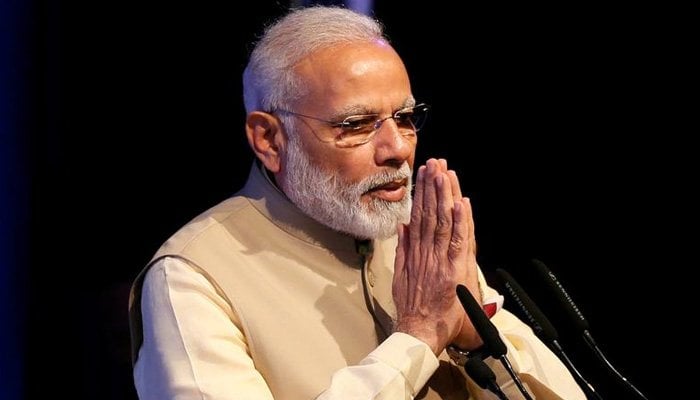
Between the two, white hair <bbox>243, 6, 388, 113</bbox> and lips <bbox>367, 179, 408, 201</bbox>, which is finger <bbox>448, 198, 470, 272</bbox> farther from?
white hair <bbox>243, 6, 388, 113</bbox>

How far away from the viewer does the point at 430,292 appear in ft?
6.04

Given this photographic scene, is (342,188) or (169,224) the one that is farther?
(169,224)

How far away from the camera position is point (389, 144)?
1987 millimetres

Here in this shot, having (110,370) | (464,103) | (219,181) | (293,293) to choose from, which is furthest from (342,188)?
(464,103)

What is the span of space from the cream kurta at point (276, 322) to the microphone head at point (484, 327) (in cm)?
19

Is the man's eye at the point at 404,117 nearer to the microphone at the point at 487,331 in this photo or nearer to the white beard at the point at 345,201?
the white beard at the point at 345,201

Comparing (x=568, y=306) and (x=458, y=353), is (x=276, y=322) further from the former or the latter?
(x=568, y=306)

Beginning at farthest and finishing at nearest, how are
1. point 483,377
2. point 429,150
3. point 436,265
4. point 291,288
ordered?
point 429,150
point 291,288
point 436,265
point 483,377

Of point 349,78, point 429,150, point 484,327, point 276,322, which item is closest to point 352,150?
point 349,78

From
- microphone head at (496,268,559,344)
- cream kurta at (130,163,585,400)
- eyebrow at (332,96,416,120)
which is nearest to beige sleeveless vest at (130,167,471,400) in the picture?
cream kurta at (130,163,585,400)

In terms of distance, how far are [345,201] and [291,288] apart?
23 cm

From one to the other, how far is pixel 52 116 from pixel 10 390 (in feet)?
2.25

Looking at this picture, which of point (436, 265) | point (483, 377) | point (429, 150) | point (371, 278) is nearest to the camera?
point (483, 377)

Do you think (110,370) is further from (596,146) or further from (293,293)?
(596,146)
